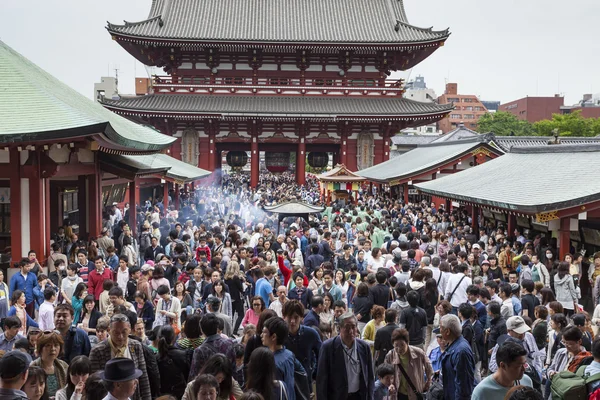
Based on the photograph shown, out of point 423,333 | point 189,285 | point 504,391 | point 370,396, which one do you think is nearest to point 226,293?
point 189,285

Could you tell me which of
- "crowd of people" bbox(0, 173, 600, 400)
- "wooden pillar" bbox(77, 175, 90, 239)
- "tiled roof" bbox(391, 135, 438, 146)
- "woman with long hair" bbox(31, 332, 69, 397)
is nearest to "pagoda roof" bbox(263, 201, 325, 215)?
"crowd of people" bbox(0, 173, 600, 400)

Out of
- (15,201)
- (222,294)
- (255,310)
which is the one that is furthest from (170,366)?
(15,201)

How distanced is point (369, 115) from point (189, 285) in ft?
89.7

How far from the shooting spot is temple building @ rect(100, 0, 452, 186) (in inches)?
1398

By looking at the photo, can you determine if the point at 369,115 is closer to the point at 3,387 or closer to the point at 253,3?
the point at 253,3

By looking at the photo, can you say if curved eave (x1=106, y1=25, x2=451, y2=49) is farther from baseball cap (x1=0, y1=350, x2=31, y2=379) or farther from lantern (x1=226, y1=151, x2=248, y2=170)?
baseball cap (x1=0, y1=350, x2=31, y2=379)

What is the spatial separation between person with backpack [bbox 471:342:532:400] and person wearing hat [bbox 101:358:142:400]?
2798 mm

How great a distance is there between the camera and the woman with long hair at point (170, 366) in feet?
18.9

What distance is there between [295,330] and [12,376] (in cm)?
277

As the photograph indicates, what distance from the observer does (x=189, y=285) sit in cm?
925

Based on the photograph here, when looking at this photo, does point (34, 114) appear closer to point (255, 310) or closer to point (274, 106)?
point (255, 310)

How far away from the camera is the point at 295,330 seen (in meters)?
6.10

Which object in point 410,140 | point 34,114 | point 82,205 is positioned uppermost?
point 410,140

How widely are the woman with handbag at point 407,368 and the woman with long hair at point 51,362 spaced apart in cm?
337
